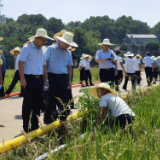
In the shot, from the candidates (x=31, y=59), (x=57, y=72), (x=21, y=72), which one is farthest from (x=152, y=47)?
(x=21, y=72)

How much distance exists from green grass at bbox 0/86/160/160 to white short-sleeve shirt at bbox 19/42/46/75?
1.04 m

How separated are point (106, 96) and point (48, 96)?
62.6 inches

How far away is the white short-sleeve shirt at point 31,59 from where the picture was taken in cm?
655

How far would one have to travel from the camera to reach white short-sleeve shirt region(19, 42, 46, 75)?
6547 millimetres

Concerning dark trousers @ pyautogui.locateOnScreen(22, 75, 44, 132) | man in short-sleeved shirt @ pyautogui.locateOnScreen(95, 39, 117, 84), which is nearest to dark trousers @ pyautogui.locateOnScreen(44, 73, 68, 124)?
dark trousers @ pyautogui.locateOnScreen(22, 75, 44, 132)

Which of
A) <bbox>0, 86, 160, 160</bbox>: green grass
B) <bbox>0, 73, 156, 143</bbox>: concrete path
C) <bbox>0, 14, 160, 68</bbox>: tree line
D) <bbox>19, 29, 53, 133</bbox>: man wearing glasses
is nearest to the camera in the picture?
<bbox>0, 86, 160, 160</bbox>: green grass

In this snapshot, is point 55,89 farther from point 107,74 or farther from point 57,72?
point 107,74

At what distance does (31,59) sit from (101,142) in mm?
2643

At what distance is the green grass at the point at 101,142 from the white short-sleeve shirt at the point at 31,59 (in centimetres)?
104

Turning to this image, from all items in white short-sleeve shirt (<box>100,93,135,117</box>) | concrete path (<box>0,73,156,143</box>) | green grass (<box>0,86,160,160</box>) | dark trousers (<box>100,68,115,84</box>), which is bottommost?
concrete path (<box>0,73,156,143</box>)

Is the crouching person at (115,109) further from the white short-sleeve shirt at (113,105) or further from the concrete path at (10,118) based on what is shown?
the concrete path at (10,118)

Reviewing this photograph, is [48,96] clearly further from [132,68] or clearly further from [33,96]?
[132,68]

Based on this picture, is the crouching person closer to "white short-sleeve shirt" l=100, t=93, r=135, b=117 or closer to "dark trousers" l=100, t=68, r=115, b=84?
"white short-sleeve shirt" l=100, t=93, r=135, b=117

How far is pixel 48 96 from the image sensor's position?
7230 mm
